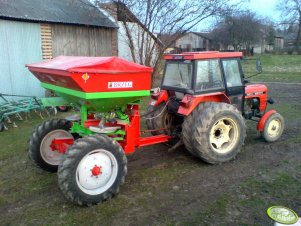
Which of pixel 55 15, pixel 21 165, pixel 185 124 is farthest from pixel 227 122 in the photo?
pixel 55 15

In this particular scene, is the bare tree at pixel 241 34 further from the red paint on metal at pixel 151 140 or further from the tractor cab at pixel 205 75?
the red paint on metal at pixel 151 140

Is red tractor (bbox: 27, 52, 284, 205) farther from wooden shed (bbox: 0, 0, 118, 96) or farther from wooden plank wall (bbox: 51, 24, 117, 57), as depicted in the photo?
wooden plank wall (bbox: 51, 24, 117, 57)

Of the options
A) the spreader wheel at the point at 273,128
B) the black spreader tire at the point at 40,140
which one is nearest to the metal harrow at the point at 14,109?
the black spreader tire at the point at 40,140

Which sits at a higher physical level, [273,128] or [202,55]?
[202,55]

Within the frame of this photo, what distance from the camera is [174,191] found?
426cm

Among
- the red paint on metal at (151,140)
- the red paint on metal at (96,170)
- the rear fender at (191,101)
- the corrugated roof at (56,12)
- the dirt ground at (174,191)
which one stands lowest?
the dirt ground at (174,191)

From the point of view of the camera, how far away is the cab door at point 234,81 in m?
5.52

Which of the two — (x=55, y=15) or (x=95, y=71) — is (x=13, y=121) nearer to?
(x=55, y=15)

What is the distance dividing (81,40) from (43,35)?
1605mm

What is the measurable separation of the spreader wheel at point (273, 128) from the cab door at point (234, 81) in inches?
27.9

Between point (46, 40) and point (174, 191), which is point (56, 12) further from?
point (174, 191)

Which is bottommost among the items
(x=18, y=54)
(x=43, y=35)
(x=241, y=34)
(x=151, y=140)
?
(x=151, y=140)

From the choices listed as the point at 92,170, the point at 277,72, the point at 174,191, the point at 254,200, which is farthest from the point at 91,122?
the point at 277,72

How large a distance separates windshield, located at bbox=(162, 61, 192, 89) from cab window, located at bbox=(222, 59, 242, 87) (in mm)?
683
